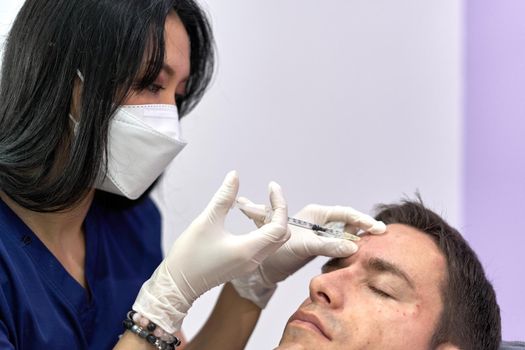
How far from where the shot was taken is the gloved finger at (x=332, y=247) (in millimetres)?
1454

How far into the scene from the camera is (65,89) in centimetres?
137

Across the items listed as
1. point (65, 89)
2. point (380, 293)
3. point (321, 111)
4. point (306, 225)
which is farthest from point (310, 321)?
point (321, 111)

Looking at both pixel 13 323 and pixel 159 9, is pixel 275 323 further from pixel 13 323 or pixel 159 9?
pixel 159 9

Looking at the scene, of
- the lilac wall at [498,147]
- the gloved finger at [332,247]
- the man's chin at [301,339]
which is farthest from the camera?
the lilac wall at [498,147]

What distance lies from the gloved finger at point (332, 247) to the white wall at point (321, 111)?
0.63 metres

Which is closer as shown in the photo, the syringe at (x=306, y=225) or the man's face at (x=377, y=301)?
the man's face at (x=377, y=301)

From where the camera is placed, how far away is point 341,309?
4.54 feet

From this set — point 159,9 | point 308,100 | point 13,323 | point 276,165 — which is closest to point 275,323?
point 276,165

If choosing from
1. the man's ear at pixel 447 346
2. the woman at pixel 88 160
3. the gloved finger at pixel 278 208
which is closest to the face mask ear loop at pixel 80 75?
the woman at pixel 88 160

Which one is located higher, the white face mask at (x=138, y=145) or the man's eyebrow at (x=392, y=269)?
the white face mask at (x=138, y=145)

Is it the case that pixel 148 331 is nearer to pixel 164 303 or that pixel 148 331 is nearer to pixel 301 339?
pixel 164 303

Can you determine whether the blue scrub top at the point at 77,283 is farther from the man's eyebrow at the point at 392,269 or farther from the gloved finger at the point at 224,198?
the man's eyebrow at the point at 392,269

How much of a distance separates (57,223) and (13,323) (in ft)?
Answer: 0.80

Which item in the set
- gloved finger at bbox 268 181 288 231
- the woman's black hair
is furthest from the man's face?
the woman's black hair
